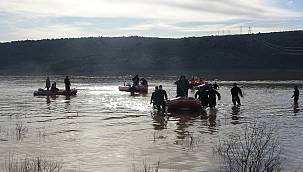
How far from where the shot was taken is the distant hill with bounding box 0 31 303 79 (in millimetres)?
117688

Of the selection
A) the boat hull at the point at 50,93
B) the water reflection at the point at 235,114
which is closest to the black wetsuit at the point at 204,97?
the water reflection at the point at 235,114

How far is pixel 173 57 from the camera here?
130m

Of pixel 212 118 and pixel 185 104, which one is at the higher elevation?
pixel 185 104

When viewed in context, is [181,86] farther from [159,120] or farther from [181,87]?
[159,120]

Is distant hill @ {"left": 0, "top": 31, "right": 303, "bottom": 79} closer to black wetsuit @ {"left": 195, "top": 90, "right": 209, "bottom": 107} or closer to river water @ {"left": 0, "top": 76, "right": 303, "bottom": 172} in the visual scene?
black wetsuit @ {"left": 195, "top": 90, "right": 209, "bottom": 107}

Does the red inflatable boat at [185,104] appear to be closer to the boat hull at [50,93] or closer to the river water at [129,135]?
the river water at [129,135]

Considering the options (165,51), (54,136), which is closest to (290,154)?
(54,136)

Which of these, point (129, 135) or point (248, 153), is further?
point (129, 135)

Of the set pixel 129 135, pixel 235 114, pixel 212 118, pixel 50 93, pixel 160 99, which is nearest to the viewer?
pixel 129 135

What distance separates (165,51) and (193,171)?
418ft

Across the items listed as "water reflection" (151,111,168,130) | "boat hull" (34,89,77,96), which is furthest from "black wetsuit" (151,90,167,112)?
"boat hull" (34,89,77,96)

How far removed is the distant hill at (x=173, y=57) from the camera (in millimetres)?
117688

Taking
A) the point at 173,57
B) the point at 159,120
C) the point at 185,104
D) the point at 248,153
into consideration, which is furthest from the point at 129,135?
the point at 173,57

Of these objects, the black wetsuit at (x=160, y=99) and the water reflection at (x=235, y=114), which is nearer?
the water reflection at (x=235, y=114)
